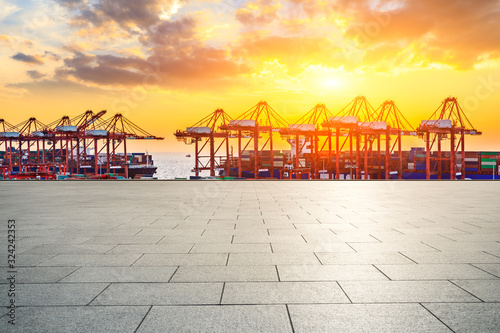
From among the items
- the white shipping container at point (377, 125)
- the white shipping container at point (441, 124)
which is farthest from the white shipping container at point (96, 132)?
the white shipping container at point (441, 124)

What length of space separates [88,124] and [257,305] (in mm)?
96288

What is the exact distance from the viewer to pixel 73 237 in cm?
727

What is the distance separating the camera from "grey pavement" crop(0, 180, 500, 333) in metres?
3.52

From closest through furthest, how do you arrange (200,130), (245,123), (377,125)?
(245,123) → (377,125) → (200,130)

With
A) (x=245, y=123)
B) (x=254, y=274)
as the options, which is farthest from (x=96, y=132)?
(x=254, y=274)

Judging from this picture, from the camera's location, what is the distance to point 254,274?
4.89m

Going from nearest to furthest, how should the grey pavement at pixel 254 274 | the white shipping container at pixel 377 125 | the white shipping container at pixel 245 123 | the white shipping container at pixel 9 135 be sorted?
the grey pavement at pixel 254 274 → the white shipping container at pixel 245 123 → the white shipping container at pixel 377 125 → the white shipping container at pixel 9 135

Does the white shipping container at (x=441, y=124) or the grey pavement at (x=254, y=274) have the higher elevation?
the white shipping container at (x=441, y=124)

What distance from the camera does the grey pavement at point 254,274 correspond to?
3516mm

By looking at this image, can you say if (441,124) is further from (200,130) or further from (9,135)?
(9,135)

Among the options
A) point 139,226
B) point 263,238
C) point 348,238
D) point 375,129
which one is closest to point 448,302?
point 348,238

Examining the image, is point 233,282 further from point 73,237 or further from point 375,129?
point 375,129

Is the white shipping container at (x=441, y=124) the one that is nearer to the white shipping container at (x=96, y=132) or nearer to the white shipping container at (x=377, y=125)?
the white shipping container at (x=377, y=125)

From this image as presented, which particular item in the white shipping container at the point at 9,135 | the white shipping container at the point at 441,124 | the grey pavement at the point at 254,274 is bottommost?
the grey pavement at the point at 254,274
